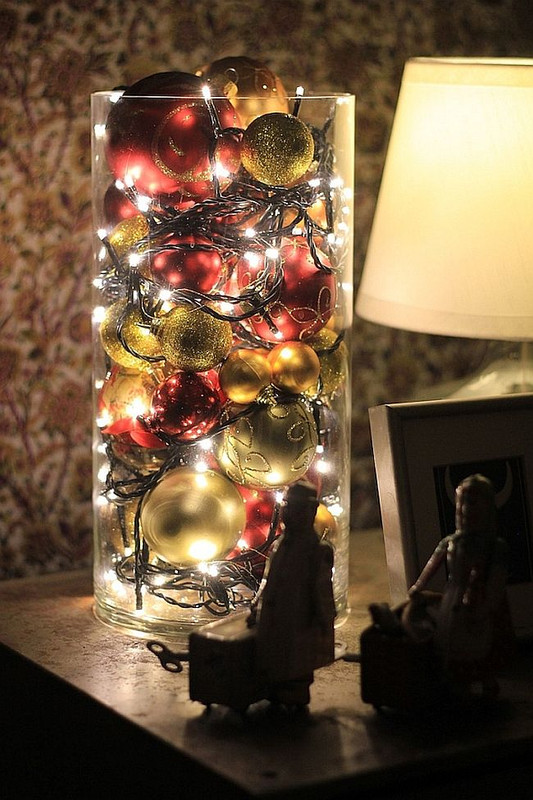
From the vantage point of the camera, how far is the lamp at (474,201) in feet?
3.61

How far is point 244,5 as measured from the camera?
4.31ft

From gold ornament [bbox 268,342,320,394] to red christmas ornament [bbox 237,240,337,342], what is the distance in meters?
0.02

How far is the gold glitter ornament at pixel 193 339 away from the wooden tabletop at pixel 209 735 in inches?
Answer: 10.1

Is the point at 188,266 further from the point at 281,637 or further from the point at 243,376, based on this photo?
the point at 281,637

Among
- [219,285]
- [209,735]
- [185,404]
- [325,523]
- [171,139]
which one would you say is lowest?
[209,735]

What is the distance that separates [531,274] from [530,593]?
0.31m

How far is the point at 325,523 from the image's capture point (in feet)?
3.41

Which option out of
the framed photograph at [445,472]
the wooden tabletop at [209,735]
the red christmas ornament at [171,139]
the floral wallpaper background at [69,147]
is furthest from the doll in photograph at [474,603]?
the floral wallpaper background at [69,147]

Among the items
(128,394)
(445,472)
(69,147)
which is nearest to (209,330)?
(128,394)

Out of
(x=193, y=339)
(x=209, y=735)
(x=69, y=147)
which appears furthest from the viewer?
(x=69, y=147)

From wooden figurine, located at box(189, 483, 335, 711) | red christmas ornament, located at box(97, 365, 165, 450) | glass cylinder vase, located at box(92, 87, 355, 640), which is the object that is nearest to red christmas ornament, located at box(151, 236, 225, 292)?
glass cylinder vase, located at box(92, 87, 355, 640)

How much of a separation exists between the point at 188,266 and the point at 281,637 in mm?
322

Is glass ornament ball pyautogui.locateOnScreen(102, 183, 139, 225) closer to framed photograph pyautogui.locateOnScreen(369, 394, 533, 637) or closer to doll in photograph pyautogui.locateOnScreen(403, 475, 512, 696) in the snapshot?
framed photograph pyautogui.locateOnScreen(369, 394, 533, 637)

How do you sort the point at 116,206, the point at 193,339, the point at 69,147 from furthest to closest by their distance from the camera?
1. the point at 69,147
2. the point at 116,206
3. the point at 193,339
